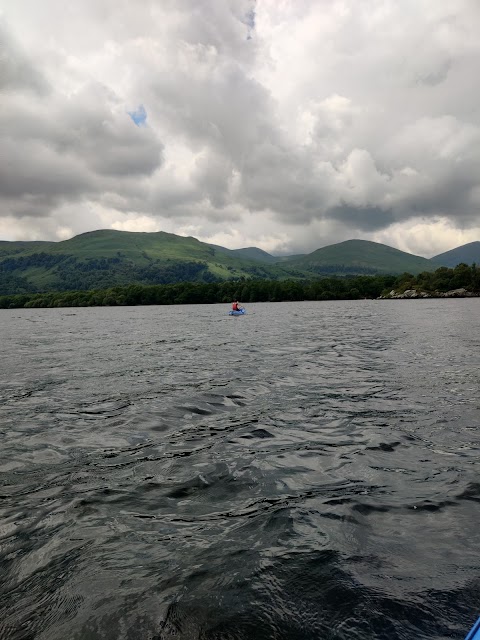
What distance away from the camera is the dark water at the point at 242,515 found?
6195mm

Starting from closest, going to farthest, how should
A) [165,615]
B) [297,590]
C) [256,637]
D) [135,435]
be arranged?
1. [256,637]
2. [165,615]
3. [297,590]
4. [135,435]

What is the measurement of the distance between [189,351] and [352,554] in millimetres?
33368

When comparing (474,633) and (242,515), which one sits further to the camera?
(242,515)

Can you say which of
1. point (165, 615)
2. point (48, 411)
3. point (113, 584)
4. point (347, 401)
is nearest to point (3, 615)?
point (113, 584)

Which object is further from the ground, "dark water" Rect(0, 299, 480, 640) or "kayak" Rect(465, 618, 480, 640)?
"kayak" Rect(465, 618, 480, 640)

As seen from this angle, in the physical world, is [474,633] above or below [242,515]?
above

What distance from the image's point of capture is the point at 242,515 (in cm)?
918

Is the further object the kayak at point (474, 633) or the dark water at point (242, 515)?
the dark water at point (242, 515)

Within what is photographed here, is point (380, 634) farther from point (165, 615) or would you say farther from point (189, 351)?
point (189, 351)

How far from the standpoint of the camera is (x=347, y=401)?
18984mm

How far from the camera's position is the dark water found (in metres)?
6.20

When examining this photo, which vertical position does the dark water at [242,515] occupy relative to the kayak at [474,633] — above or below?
below

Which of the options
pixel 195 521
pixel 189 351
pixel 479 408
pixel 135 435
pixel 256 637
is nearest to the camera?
pixel 256 637

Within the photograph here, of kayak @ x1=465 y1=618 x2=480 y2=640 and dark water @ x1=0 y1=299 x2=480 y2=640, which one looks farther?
dark water @ x1=0 y1=299 x2=480 y2=640
